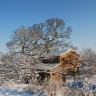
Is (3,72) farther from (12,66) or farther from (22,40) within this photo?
(22,40)

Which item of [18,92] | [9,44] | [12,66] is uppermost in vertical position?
[9,44]

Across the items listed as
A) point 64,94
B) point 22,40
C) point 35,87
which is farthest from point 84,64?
point 22,40

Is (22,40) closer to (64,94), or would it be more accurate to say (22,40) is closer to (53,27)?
(53,27)

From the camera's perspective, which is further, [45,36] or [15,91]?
[45,36]

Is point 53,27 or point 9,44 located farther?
point 53,27

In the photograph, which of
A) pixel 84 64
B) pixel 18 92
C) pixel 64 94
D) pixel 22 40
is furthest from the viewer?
pixel 22 40

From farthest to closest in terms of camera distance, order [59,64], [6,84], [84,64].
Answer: [59,64], [84,64], [6,84]

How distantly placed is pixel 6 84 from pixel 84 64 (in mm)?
6285

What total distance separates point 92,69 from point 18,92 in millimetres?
8312

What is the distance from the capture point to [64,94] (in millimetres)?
10094

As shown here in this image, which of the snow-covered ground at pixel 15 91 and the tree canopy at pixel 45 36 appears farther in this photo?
the tree canopy at pixel 45 36

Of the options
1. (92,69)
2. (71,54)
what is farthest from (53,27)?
(92,69)

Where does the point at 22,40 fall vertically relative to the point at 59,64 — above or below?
above

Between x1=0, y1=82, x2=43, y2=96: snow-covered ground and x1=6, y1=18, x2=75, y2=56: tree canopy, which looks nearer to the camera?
x1=0, y1=82, x2=43, y2=96: snow-covered ground
